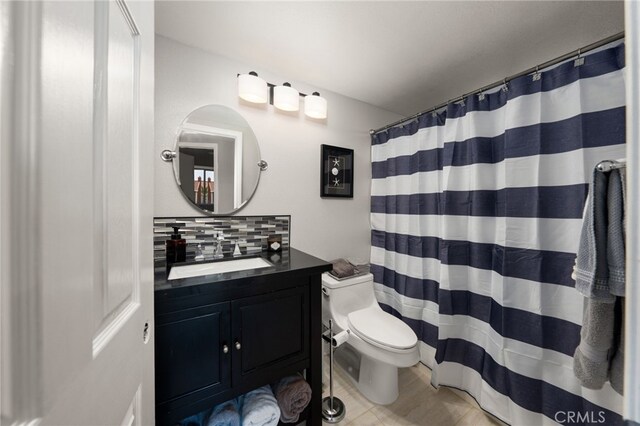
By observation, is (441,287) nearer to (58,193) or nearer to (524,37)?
(524,37)

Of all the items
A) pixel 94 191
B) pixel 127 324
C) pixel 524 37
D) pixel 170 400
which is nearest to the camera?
pixel 94 191

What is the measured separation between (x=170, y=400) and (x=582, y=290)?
1.52 m

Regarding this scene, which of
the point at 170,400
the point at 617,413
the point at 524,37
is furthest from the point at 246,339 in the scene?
the point at 524,37

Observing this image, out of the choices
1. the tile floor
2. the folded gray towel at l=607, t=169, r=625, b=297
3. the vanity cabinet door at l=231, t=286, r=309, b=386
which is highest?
the folded gray towel at l=607, t=169, r=625, b=297

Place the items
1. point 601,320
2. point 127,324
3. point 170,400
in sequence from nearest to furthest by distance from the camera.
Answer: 1. point 127,324
2. point 601,320
3. point 170,400

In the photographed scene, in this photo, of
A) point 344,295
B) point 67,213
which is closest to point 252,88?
point 67,213

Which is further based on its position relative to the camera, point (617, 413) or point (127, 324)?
point (617, 413)

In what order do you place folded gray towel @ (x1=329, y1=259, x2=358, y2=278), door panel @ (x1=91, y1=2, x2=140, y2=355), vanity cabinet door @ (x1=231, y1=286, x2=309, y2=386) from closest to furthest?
door panel @ (x1=91, y1=2, x2=140, y2=355), vanity cabinet door @ (x1=231, y1=286, x2=309, y2=386), folded gray towel @ (x1=329, y1=259, x2=358, y2=278)

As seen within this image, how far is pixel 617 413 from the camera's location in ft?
→ 2.97

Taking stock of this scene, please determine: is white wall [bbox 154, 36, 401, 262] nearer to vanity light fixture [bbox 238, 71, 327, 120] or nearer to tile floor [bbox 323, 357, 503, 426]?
vanity light fixture [bbox 238, 71, 327, 120]

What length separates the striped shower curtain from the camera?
1000 millimetres

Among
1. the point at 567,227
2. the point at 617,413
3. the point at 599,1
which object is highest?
the point at 599,1

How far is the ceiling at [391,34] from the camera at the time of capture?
3.51 feet

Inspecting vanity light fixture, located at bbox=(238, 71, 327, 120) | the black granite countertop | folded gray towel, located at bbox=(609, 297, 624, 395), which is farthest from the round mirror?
folded gray towel, located at bbox=(609, 297, 624, 395)
